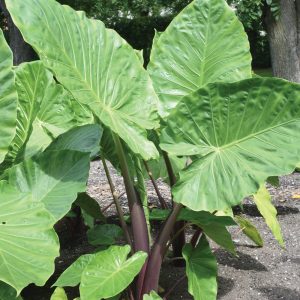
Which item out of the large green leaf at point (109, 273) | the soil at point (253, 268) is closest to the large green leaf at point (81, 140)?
the large green leaf at point (109, 273)

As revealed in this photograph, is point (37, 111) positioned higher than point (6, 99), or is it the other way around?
point (6, 99)

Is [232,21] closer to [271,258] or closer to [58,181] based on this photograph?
[58,181]

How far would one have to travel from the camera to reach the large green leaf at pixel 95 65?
183 cm

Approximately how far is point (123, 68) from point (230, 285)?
1031 mm

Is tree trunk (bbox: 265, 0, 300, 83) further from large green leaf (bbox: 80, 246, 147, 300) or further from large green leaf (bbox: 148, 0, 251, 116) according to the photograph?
large green leaf (bbox: 80, 246, 147, 300)

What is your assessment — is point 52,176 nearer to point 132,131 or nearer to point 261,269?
point 132,131

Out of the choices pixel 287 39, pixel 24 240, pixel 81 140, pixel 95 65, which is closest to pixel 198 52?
pixel 95 65

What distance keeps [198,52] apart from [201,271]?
2.81 feet

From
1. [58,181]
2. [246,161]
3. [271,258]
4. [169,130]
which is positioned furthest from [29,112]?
[271,258]

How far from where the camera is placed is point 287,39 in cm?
698

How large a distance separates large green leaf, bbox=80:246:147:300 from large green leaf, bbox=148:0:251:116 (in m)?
0.66

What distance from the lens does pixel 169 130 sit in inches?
→ 79.7

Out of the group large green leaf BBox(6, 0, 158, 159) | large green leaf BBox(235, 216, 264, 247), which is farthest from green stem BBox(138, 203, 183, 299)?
large green leaf BBox(235, 216, 264, 247)

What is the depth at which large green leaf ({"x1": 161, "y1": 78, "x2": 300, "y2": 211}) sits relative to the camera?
188 cm
